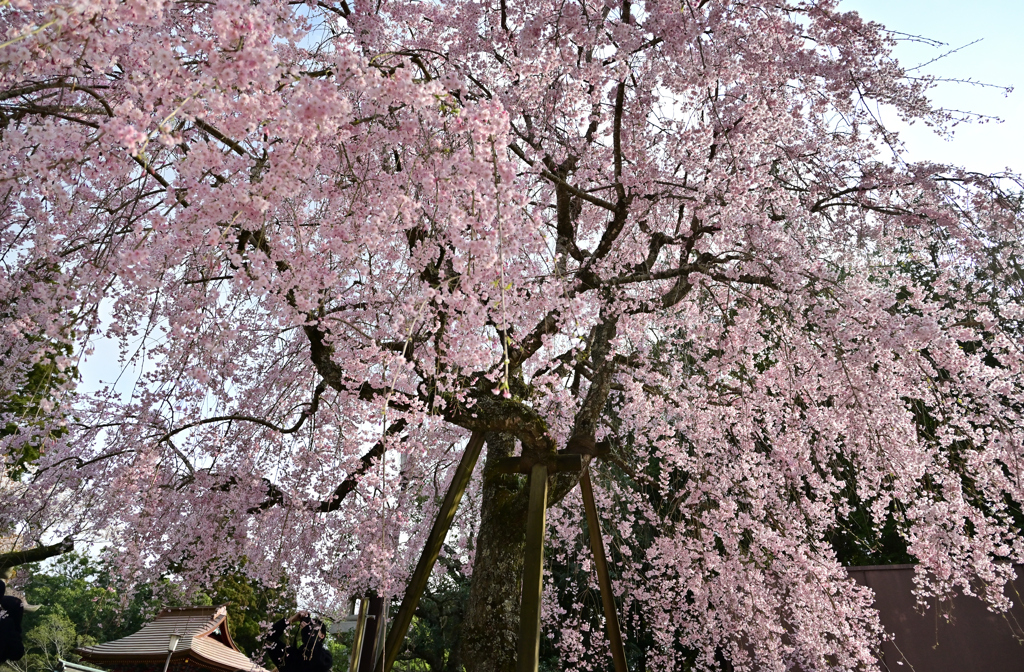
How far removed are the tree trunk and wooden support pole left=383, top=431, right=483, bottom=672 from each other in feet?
2.07

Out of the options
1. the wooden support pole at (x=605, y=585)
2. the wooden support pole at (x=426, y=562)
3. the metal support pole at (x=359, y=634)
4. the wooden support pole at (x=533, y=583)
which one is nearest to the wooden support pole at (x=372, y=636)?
the metal support pole at (x=359, y=634)

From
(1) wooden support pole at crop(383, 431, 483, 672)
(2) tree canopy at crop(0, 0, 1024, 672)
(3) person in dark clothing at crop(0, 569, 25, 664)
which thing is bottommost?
(3) person in dark clothing at crop(0, 569, 25, 664)

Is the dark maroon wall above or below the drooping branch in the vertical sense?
above

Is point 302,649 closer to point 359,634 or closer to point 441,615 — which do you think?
point 359,634

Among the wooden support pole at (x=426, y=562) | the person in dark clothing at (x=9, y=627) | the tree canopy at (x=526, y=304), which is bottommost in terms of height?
the person in dark clothing at (x=9, y=627)

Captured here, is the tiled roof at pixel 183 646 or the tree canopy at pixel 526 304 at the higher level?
the tree canopy at pixel 526 304

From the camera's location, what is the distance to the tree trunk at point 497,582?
13.7 feet

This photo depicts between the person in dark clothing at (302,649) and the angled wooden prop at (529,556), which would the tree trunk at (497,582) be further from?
the person in dark clothing at (302,649)

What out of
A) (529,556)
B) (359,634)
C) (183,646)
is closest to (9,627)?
(183,646)

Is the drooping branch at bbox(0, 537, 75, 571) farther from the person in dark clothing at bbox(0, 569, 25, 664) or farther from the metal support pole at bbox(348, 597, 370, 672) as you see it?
the metal support pole at bbox(348, 597, 370, 672)

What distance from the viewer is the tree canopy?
2889 mm

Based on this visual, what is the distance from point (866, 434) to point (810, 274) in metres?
1.33

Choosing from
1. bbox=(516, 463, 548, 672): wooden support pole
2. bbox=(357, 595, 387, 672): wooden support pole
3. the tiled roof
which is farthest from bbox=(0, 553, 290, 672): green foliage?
bbox=(516, 463, 548, 672): wooden support pole

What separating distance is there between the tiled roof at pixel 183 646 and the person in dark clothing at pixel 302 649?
288 cm
